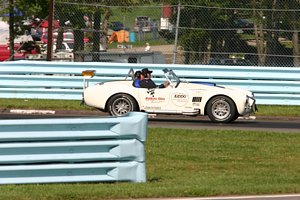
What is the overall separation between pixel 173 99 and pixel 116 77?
13.7 ft

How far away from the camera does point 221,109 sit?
19.5 meters

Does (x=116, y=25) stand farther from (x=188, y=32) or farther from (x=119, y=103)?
(x=119, y=103)

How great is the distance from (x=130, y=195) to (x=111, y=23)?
14.5m

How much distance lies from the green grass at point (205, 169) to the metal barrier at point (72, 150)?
137 mm

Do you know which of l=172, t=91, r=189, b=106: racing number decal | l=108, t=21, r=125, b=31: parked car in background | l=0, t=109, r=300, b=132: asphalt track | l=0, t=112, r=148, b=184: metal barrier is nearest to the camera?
l=0, t=112, r=148, b=184: metal barrier

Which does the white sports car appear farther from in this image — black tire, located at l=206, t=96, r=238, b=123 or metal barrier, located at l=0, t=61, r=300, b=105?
metal barrier, located at l=0, t=61, r=300, b=105

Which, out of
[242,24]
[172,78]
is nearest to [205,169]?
[172,78]

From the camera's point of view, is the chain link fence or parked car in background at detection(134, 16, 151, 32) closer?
the chain link fence

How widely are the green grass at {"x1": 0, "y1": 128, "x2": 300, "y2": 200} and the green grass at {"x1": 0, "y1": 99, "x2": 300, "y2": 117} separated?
4998 mm

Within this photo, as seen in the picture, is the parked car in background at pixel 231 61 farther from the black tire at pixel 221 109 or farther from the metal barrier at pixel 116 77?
the black tire at pixel 221 109

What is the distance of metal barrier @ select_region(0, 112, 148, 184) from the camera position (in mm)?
10367

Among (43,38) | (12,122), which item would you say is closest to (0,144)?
(12,122)

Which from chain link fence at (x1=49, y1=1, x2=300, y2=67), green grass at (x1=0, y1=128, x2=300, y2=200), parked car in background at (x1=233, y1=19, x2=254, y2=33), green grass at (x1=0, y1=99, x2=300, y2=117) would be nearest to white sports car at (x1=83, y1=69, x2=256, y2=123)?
green grass at (x1=0, y1=128, x2=300, y2=200)

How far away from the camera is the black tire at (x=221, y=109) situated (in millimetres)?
19391
